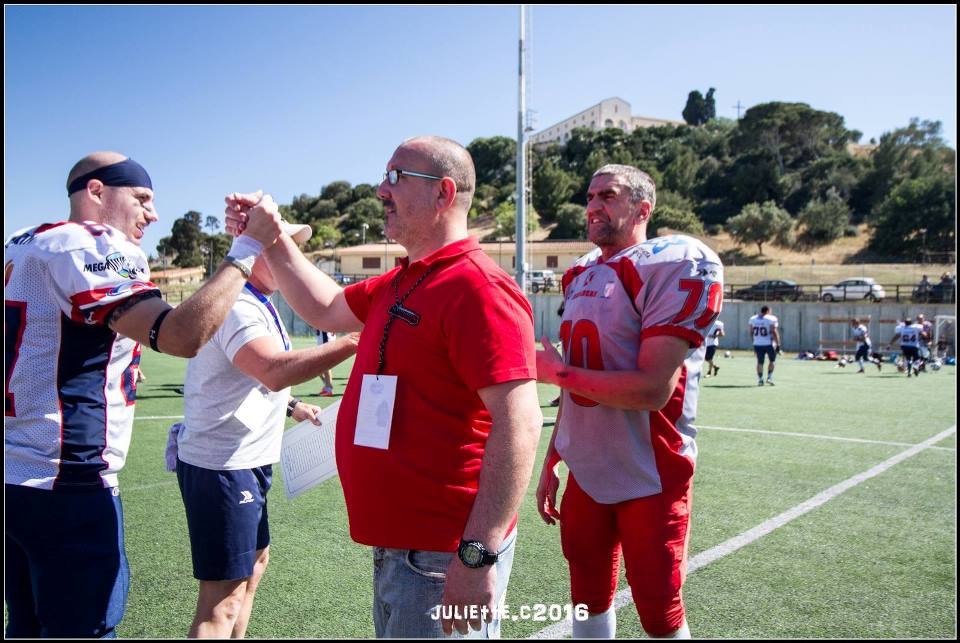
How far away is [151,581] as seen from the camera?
4.90 m

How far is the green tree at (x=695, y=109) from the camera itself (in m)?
165

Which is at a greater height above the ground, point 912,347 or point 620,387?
point 620,387

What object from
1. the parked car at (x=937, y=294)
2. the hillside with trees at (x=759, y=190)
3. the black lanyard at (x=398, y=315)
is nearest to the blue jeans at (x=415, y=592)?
the black lanyard at (x=398, y=315)

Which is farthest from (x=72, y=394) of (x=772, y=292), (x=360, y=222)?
(x=360, y=222)

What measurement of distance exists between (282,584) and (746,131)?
117 m

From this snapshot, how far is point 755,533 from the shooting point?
601 centimetres

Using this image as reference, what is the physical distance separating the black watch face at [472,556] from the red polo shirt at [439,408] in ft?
→ 0.44

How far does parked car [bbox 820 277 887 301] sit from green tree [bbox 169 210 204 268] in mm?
73010

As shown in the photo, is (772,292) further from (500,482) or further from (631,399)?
(500,482)

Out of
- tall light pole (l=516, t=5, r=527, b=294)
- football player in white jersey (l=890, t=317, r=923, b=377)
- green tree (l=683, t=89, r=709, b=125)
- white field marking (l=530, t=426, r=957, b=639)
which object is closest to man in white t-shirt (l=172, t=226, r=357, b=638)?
white field marking (l=530, t=426, r=957, b=639)

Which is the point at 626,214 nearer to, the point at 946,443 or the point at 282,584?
the point at 282,584

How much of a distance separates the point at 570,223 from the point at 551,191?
14.2m

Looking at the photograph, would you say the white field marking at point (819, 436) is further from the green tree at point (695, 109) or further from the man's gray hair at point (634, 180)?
the green tree at point (695, 109)

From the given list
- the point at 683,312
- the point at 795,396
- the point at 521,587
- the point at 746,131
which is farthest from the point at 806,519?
the point at 746,131
